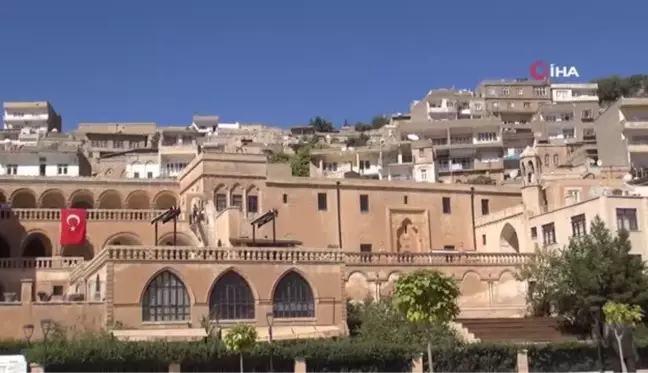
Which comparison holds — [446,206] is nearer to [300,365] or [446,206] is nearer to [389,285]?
[389,285]

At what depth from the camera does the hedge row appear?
27.4 meters

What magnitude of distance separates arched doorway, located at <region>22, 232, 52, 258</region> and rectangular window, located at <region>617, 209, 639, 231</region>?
29.5 metres

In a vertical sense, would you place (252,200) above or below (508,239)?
above

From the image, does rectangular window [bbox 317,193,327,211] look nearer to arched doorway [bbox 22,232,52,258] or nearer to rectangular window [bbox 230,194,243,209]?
rectangular window [bbox 230,194,243,209]

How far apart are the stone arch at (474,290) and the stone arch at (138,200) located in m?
21.6

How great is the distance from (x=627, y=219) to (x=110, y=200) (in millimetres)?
31032

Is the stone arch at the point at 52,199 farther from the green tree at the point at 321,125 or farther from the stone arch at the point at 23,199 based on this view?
the green tree at the point at 321,125

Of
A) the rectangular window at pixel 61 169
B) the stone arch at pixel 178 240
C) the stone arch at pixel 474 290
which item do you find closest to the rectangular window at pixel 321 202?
the stone arch at pixel 178 240

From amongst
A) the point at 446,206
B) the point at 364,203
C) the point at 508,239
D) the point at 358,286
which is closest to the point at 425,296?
the point at 358,286

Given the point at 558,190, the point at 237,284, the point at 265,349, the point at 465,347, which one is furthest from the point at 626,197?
the point at 265,349

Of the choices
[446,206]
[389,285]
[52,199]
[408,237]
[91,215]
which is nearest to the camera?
[389,285]

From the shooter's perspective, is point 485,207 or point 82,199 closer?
point 485,207

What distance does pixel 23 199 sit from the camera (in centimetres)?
5497

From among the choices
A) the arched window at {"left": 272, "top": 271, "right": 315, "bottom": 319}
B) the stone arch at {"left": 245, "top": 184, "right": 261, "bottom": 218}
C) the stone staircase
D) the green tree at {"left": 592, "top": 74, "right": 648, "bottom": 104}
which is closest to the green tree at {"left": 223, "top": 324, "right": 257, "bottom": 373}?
the arched window at {"left": 272, "top": 271, "right": 315, "bottom": 319}
